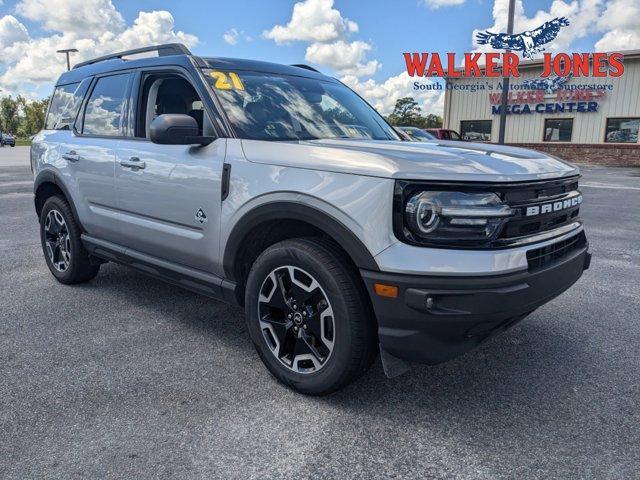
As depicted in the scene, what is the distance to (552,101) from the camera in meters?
26.3

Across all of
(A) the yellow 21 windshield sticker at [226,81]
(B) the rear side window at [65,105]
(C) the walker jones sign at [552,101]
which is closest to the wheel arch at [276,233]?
(A) the yellow 21 windshield sticker at [226,81]

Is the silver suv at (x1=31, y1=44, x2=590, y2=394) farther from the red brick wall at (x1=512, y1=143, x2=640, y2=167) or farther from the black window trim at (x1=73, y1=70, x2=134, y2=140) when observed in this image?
the red brick wall at (x1=512, y1=143, x2=640, y2=167)

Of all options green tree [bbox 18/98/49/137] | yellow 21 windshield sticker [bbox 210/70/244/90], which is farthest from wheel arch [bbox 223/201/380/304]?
green tree [bbox 18/98/49/137]

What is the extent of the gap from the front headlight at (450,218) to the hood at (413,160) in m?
0.09

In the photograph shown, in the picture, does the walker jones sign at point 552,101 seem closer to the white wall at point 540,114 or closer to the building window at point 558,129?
the white wall at point 540,114

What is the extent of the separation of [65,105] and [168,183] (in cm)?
212

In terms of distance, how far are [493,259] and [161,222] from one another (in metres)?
2.17

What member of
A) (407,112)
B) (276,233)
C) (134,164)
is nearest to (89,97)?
(134,164)

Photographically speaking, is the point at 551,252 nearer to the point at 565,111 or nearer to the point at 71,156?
the point at 71,156

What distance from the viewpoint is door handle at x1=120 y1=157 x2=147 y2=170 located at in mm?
3562

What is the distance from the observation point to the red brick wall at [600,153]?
2495 cm

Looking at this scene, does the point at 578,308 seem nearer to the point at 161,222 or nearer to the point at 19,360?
the point at 161,222

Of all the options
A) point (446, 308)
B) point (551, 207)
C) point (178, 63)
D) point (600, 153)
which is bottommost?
point (600, 153)

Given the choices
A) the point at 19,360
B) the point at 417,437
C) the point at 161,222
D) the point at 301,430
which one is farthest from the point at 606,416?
the point at 19,360
